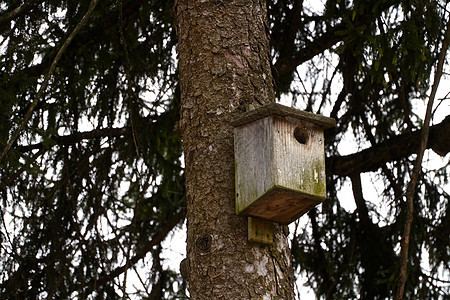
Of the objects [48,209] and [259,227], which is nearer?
[259,227]

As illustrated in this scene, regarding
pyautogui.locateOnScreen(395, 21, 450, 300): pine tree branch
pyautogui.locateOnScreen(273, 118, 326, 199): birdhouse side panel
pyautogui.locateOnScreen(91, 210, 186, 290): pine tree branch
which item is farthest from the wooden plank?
pyautogui.locateOnScreen(91, 210, 186, 290): pine tree branch

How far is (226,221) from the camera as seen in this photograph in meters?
2.53

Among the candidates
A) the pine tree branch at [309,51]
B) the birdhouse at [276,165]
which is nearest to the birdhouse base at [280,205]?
the birdhouse at [276,165]

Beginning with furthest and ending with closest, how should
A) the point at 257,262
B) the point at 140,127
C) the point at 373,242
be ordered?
1. the point at 373,242
2. the point at 140,127
3. the point at 257,262

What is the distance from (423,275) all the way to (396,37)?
1566 millimetres

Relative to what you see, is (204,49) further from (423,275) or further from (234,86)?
(423,275)

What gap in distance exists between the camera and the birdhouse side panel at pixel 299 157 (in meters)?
2.54

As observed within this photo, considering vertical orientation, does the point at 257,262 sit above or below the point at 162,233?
below

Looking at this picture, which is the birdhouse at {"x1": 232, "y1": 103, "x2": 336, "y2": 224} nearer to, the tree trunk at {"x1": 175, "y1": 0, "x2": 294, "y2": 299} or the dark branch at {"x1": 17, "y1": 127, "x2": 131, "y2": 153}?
the tree trunk at {"x1": 175, "y1": 0, "x2": 294, "y2": 299}

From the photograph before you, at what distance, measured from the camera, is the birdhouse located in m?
2.51

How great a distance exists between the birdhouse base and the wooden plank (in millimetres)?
19

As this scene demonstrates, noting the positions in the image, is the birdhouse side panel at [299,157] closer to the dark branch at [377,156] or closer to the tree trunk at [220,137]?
the tree trunk at [220,137]

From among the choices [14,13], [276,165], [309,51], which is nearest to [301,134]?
[276,165]

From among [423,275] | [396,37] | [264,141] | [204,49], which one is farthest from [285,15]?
[264,141]
